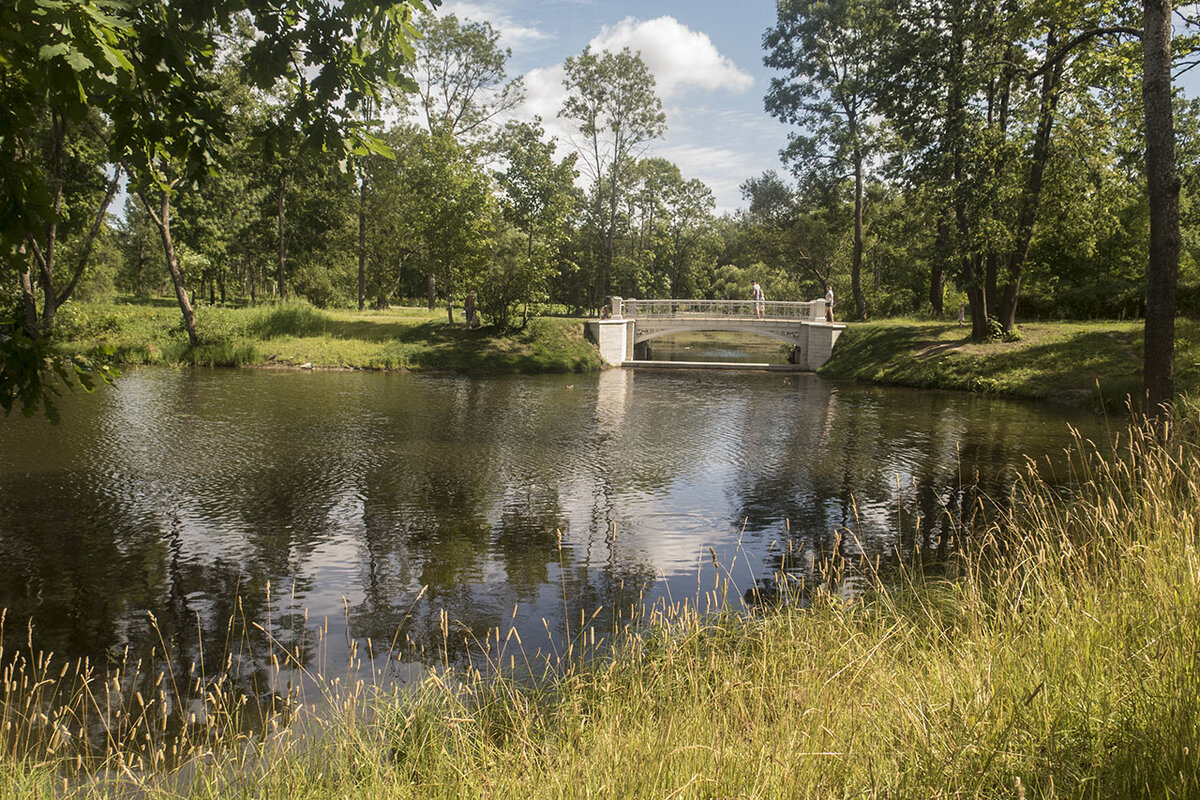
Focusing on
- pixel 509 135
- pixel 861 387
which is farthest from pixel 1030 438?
pixel 509 135

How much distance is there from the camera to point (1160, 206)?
967 centimetres

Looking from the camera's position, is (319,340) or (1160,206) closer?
(1160,206)

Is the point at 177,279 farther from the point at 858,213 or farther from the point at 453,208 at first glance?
the point at 858,213

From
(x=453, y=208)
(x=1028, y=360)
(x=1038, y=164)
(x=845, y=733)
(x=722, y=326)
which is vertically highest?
(x=453, y=208)

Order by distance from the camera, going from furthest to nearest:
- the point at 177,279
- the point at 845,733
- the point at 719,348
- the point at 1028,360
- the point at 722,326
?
the point at 719,348 → the point at 722,326 → the point at 177,279 → the point at 1028,360 → the point at 845,733

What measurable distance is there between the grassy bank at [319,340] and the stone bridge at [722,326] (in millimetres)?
1803

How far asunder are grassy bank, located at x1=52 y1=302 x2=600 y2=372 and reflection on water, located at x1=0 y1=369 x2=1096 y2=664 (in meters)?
8.05

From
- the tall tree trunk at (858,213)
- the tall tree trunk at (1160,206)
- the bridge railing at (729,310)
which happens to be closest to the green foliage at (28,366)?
the tall tree trunk at (1160,206)

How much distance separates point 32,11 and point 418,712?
4.37 metres

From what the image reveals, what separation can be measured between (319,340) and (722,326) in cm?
1924

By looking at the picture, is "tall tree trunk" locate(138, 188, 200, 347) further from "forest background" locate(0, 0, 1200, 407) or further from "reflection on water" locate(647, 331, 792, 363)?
"reflection on water" locate(647, 331, 792, 363)

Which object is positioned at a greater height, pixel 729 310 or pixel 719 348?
pixel 729 310

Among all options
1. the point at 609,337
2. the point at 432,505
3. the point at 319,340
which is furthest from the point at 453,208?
the point at 432,505

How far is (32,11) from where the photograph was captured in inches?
146
